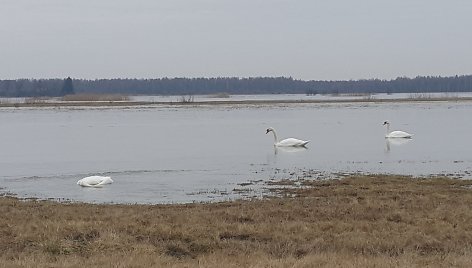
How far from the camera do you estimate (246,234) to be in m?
10.2

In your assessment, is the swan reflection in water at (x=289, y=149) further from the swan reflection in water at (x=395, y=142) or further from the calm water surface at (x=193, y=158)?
the swan reflection in water at (x=395, y=142)

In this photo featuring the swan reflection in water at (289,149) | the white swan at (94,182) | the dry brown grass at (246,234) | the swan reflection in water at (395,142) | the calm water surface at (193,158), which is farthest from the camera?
the swan reflection in water at (395,142)

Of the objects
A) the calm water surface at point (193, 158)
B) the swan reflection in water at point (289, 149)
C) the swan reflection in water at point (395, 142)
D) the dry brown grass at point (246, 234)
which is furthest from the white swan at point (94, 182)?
the swan reflection in water at point (395, 142)

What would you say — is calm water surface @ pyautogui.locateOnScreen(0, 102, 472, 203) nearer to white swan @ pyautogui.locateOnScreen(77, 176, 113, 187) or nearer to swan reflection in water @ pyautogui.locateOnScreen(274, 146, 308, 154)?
swan reflection in water @ pyautogui.locateOnScreen(274, 146, 308, 154)

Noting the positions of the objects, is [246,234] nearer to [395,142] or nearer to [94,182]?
[94,182]

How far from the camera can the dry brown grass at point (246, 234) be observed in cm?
821

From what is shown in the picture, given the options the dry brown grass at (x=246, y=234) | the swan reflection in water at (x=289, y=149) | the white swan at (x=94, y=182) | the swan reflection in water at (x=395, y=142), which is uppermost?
the dry brown grass at (x=246, y=234)

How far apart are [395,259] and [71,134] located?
30.2 meters

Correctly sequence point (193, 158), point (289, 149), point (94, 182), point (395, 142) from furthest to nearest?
point (395, 142)
point (289, 149)
point (193, 158)
point (94, 182)

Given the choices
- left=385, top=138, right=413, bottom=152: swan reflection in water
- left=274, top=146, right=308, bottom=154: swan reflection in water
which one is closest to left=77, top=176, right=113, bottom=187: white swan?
left=274, top=146, right=308, bottom=154: swan reflection in water

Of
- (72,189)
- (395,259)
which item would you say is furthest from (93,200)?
(395,259)

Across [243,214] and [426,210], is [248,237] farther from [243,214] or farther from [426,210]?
[426,210]

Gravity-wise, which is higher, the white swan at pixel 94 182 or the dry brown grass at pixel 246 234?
the dry brown grass at pixel 246 234

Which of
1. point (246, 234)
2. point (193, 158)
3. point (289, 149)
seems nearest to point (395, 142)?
point (289, 149)
